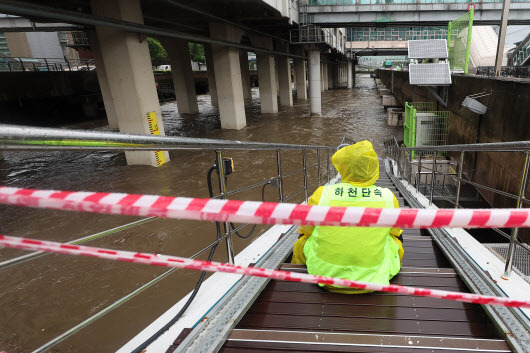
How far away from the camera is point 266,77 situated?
21.0 m

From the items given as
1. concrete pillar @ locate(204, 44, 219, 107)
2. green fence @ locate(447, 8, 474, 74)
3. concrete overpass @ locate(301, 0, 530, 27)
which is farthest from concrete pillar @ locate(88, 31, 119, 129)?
green fence @ locate(447, 8, 474, 74)

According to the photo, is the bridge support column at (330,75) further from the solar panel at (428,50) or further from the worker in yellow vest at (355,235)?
the worker in yellow vest at (355,235)

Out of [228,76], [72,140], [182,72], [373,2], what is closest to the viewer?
[72,140]

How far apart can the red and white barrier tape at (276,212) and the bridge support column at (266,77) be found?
21.1 meters

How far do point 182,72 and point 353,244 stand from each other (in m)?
21.9

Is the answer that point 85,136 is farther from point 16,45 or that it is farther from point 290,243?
point 16,45

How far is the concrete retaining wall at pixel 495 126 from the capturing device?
247 inches

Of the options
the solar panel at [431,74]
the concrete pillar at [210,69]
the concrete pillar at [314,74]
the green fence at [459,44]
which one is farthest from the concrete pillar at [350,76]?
the solar panel at [431,74]

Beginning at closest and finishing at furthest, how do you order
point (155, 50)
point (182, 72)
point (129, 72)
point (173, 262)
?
point (173, 262), point (129, 72), point (182, 72), point (155, 50)

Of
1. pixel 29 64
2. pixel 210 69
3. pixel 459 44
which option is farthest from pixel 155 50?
pixel 459 44

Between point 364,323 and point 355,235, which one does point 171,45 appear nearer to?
point 355,235

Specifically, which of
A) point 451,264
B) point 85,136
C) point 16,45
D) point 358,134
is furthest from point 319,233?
point 16,45

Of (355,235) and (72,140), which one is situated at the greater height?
(72,140)

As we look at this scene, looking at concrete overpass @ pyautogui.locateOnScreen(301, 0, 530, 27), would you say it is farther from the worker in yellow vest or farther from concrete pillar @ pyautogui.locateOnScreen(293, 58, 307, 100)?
the worker in yellow vest
